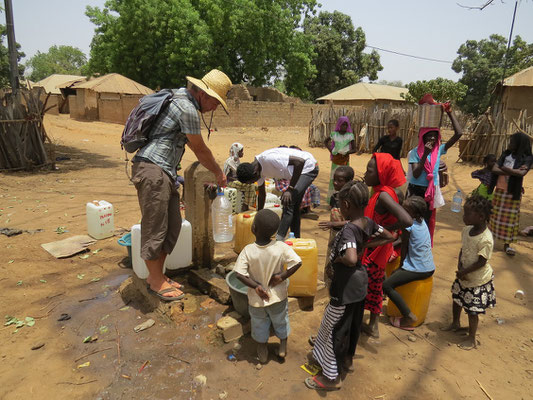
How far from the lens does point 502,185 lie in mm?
4770

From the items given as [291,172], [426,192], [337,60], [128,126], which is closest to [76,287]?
[128,126]

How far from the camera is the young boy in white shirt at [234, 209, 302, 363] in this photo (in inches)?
90.7

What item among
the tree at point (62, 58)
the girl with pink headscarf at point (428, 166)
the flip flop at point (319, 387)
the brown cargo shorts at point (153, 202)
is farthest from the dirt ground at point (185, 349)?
the tree at point (62, 58)

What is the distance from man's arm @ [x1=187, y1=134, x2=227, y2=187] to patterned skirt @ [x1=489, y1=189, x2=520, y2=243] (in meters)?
4.02

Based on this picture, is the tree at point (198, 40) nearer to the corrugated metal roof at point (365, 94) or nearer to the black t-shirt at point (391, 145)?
the corrugated metal roof at point (365, 94)

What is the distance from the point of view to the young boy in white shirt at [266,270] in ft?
7.56

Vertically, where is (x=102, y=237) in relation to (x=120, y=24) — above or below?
below

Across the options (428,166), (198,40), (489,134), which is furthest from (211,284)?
(198,40)

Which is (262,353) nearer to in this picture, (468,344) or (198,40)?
(468,344)

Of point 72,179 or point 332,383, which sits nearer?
point 332,383

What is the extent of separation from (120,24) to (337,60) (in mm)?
19323

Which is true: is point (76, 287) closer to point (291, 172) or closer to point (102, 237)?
point (102, 237)

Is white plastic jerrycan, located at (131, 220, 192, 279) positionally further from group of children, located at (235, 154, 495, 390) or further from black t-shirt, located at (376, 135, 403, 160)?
black t-shirt, located at (376, 135, 403, 160)

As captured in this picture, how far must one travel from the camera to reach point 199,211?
3387 mm
